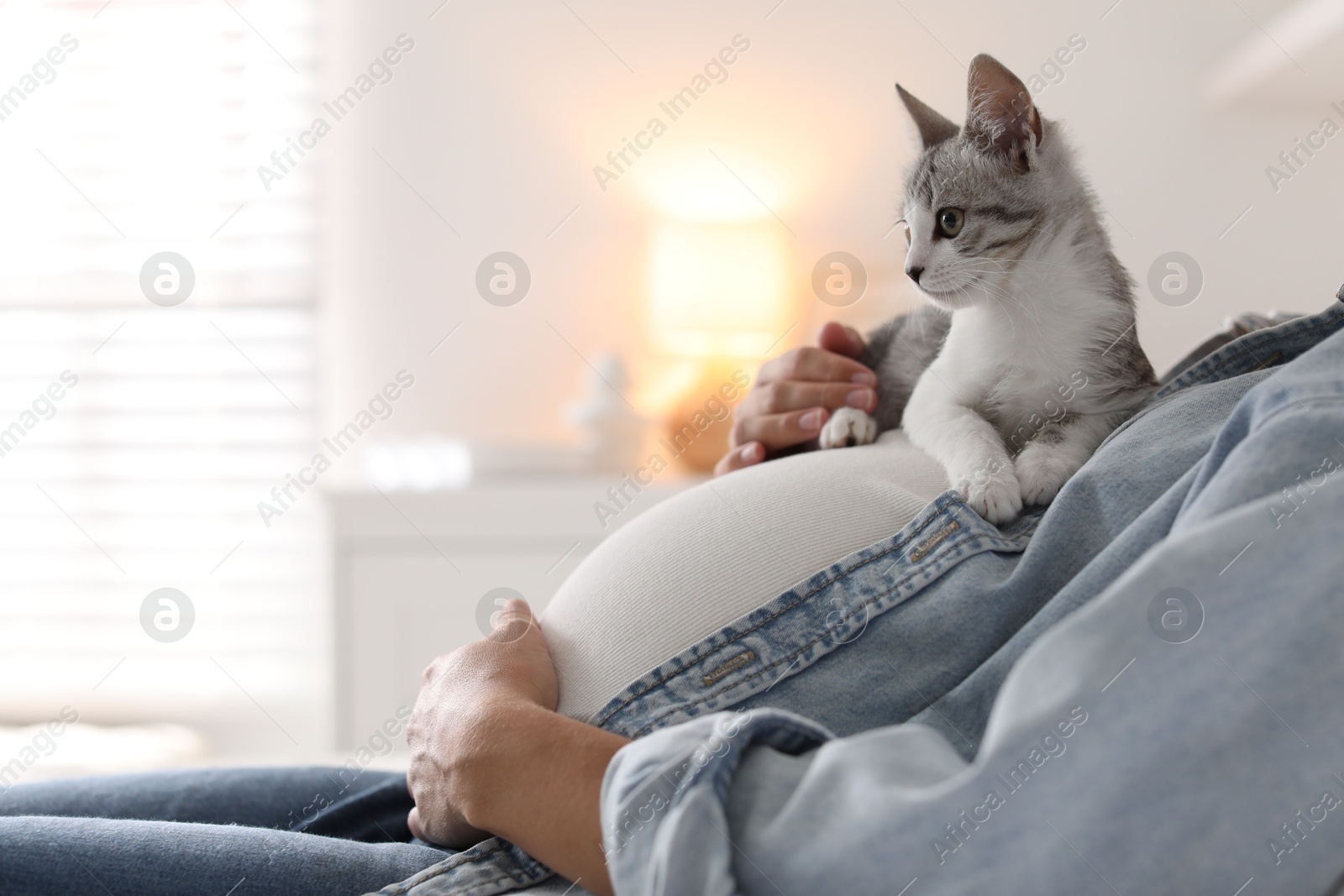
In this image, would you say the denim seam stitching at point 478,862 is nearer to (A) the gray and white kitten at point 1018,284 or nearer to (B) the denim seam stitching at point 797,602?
(B) the denim seam stitching at point 797,602

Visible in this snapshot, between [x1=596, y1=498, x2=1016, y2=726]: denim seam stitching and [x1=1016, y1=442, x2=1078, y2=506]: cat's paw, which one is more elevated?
[x1=596, y1=498, x2=1016, y2=726]: denim seam stitching

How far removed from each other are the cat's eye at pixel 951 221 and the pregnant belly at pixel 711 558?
0.24 metres

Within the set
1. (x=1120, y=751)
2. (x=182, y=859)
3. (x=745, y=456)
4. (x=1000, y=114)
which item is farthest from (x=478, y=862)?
(x=1000, y=114)

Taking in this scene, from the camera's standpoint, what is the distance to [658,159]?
2.57 m

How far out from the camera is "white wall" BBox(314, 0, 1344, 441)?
2.41 m

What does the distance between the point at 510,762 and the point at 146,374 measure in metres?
2.56

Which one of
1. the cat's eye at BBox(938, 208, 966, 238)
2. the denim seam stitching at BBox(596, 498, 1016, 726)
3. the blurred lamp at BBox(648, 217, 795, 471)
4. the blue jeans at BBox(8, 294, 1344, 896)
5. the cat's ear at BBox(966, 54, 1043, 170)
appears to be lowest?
the blue jeans at BBox(8, 294, 1344, 896)

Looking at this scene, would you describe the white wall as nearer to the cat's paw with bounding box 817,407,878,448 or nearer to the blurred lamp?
the blurred lamp

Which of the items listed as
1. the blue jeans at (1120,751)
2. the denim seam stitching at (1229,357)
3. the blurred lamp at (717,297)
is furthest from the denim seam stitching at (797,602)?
the blurred lamp at (717,297)

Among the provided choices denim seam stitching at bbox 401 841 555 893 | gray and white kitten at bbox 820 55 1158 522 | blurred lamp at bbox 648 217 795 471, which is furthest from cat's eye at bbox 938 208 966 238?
blurred lamp at bbox 648 217 795 471

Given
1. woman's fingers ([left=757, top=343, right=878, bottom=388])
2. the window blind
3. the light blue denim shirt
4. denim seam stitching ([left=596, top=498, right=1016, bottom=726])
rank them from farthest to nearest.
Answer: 1. the window blind
2. woman's fingers ([left=757, top=343, right=878, bottom=388])
3. denim seam stitching ([left=596, top=498, right=1016, bottom=726])
4. the light blue denim shirt

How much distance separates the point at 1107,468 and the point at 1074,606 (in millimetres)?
127

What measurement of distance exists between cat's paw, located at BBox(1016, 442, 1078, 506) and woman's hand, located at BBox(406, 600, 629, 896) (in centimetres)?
37

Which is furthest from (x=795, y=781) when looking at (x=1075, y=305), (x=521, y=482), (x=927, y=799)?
(x=521, y=482)
